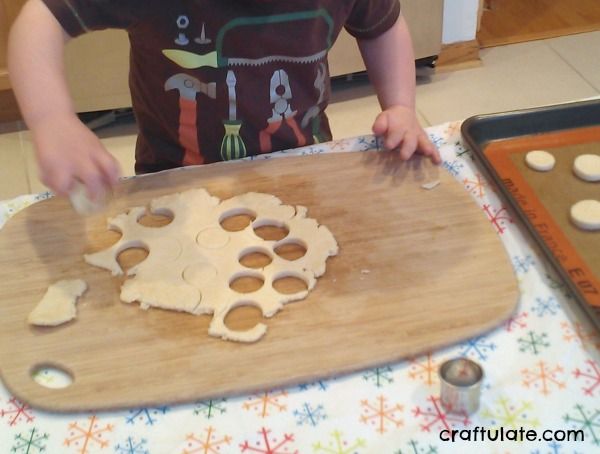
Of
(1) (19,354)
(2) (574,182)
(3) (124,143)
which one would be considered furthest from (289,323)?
(3) (124,143)

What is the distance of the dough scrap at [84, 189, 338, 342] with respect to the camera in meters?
0.53

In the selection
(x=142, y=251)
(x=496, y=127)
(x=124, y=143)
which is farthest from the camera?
(x=124, y=143)

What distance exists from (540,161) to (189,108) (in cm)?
35

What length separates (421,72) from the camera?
5.58 feet

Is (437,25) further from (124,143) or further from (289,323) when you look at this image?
(289,323)

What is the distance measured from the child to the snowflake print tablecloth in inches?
8.9

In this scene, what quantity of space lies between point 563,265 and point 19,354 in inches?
16.5

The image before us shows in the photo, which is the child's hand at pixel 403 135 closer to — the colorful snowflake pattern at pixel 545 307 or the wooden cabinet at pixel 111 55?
the colorful snowflake pattern at pixel 545 307

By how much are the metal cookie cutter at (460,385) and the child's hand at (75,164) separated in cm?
27

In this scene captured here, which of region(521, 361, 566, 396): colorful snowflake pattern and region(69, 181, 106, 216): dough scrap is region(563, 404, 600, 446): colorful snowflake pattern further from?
region(69, 181, 106, 216): dough scrap

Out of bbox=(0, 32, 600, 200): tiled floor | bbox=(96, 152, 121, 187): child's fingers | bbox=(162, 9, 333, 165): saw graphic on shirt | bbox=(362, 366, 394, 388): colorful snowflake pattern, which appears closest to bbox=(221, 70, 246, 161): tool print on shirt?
bbox=(162, 9, 333, 165): saw graphic on shirt

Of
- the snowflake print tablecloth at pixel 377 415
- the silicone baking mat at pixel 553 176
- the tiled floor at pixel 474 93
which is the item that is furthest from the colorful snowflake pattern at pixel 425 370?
the tiled floor at pixel 474 93

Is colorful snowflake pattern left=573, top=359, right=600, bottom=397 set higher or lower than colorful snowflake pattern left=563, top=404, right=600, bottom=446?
lower

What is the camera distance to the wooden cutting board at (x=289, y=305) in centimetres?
48
